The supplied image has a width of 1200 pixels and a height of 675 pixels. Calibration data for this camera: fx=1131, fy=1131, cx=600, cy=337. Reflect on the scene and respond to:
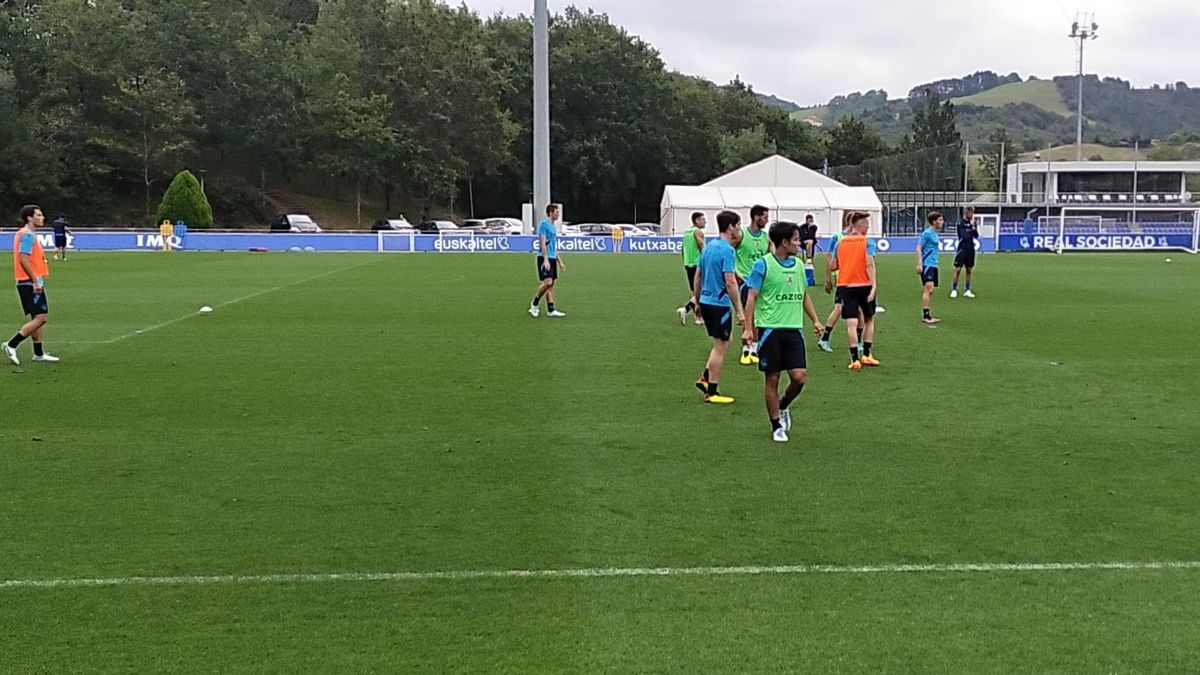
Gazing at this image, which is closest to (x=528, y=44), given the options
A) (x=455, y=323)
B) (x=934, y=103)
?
(x=934, y=103)

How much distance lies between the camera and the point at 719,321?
1068 centimetres

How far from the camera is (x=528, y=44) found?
256 ft

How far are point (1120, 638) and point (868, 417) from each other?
195 inches

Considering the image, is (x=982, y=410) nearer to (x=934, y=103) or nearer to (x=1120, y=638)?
(x=1120, y=638)

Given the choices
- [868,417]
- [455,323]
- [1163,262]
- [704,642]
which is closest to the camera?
[704,642]

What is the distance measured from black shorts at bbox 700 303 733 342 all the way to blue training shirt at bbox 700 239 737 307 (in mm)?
48

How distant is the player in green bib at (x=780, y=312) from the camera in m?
8.47

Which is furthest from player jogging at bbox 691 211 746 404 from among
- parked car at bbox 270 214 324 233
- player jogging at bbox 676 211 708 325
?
parked car at bbox 270 214 324 233

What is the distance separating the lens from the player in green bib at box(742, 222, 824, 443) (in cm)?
847

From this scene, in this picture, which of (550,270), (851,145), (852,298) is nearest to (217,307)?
(550,270)

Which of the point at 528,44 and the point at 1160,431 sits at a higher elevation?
the point at 528,44

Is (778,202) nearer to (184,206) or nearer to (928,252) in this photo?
(184,206)

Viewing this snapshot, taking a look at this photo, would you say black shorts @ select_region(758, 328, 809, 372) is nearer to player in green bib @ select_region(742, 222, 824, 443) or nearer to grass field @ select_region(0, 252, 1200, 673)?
player in green bib @ select_region(742, 222, 824, 443)

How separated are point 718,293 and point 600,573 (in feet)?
17.8
